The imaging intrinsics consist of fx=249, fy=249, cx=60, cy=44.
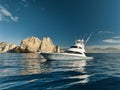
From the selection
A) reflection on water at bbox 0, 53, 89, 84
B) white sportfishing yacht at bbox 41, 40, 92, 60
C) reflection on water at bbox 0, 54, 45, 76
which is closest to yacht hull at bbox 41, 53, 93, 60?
white sportfishing yacht at bbox 41, 40, 92, 60

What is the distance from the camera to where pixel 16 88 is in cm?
1716

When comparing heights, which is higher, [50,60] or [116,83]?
[50,60]

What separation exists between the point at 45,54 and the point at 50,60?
5.45 feet

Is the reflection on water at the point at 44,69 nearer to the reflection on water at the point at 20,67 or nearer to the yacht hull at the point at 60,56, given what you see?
the reflection on water at the point at 20,67

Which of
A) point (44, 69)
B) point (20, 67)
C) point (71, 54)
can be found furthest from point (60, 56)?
point (44, 69)

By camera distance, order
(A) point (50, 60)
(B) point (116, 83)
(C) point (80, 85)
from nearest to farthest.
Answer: (C) point (80, 85) < (B) point (116, 83) < (A) point (50, 60)

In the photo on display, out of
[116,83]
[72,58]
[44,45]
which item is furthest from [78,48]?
[44,45]

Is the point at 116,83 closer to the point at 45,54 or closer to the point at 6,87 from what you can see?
the point at 6,87

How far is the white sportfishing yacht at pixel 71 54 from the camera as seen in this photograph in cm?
5122

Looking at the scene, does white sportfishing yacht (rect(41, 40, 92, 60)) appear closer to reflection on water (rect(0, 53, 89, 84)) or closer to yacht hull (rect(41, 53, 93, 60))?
yacht hull (rect(41, 53, 93, 60))

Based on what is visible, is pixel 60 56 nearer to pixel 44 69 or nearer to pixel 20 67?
pixel 20 67

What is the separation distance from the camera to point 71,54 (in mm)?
52375

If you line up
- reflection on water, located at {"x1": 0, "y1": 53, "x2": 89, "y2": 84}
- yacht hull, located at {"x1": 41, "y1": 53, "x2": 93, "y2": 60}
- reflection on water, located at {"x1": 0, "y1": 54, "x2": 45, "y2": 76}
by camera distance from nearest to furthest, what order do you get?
reflection on water, located at {"x1": 0, "y1": 53, "x2": 89, "y2": 84} < reflection on water, located at {"x1": 0, "y1": 54, "x2": 45, "y2": 76} < yacht hull, located at {"x1": 41, "y1": 53, "x2": 93, "y2": 60}

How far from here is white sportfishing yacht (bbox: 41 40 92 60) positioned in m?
51.2
